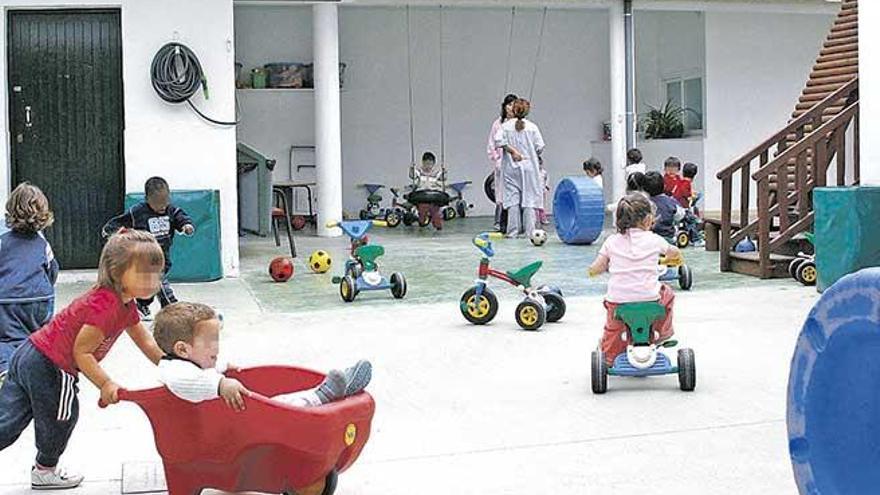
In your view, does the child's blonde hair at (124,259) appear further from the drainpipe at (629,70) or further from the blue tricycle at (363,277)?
the drainpipe at (629,70)

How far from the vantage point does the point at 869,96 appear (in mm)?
10766

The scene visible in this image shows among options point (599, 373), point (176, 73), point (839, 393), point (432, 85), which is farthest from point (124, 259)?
point (432, 85)

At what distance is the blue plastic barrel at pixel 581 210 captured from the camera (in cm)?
1598

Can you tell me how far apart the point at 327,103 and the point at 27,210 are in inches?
479

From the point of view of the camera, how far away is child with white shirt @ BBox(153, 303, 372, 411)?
4.48 m

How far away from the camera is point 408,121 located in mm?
22844

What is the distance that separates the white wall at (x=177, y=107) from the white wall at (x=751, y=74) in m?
11.4

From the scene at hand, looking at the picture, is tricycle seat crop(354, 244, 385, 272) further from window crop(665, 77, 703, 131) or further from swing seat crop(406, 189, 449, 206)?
window crop(665, 77, 703, 131)

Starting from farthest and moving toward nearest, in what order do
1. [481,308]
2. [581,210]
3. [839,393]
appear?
[581,210] → [481,308] → [839,393]

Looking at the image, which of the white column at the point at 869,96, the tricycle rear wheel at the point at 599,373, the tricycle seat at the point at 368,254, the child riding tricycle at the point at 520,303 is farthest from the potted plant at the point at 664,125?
the tricycle rear wheel at the point at 599,373

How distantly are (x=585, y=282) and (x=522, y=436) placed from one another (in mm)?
6053

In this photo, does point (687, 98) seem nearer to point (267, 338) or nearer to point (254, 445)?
point (267, 338)

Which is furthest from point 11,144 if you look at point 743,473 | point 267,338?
point 743,473

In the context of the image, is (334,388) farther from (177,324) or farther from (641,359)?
(641,359)
